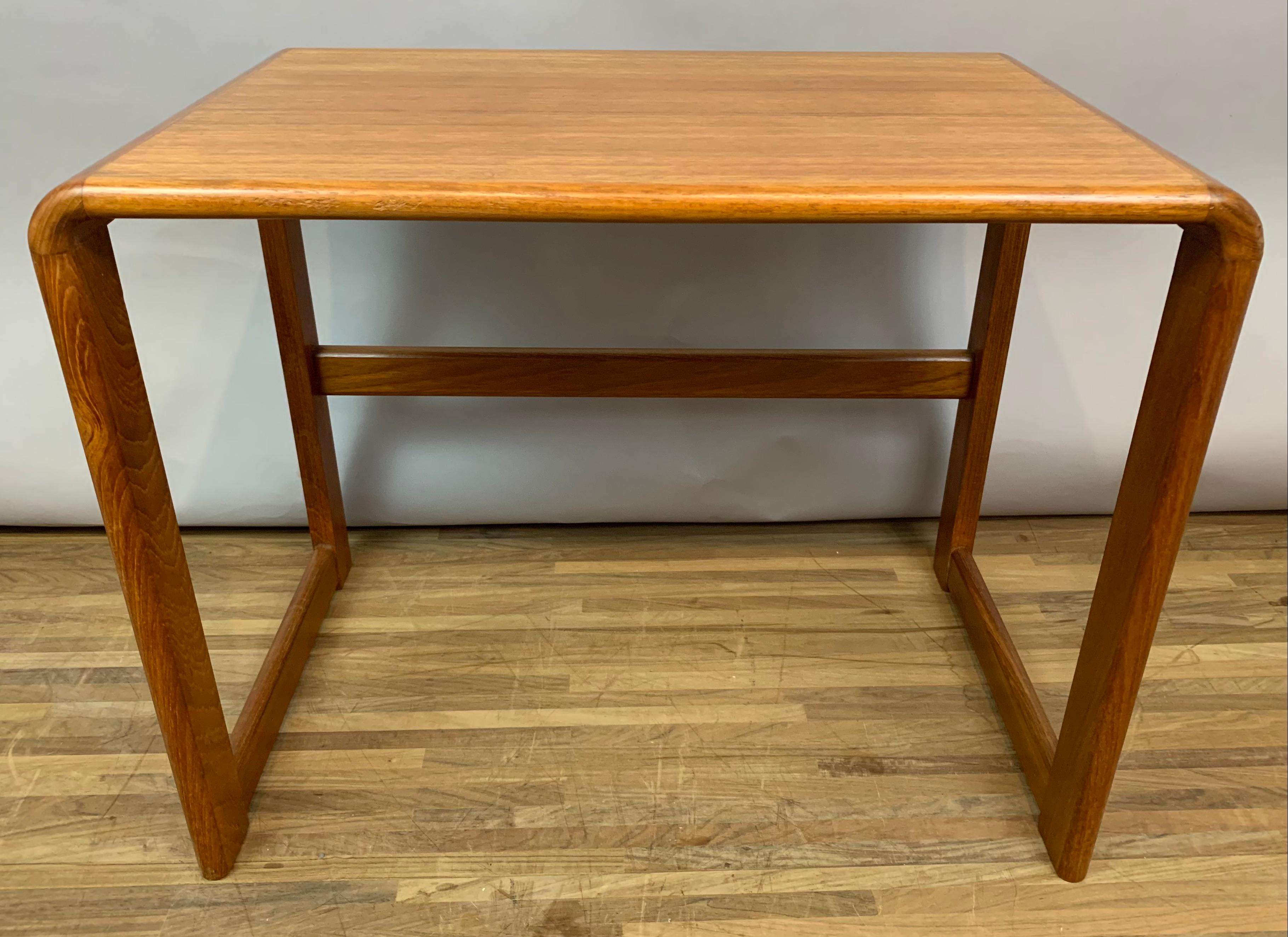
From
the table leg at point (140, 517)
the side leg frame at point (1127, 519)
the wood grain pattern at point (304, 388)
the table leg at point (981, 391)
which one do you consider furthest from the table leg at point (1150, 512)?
the wood grain pattern at point (304, 388)

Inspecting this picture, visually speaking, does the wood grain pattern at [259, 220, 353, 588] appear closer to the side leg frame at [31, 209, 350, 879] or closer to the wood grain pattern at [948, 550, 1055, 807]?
the side leg frame at [31, 209, 350, 879]

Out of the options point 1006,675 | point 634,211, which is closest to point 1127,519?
point 1006,675

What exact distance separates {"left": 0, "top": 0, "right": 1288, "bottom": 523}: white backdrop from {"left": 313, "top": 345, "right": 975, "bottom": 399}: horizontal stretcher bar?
18 centimetres

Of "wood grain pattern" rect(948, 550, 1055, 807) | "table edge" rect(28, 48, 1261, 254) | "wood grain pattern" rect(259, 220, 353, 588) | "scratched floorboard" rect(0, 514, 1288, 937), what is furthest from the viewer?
"wood grain pattern" rect(259, 220, 353, 588)

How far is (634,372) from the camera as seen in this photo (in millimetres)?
1289

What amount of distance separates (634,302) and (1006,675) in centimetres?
70

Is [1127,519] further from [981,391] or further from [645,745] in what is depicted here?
[645,745]

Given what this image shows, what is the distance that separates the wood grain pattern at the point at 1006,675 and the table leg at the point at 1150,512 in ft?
0.15

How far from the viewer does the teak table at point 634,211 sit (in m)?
0.71

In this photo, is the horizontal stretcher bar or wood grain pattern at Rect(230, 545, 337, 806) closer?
wood grain pattern at Rect(230, 545, 337, 806)

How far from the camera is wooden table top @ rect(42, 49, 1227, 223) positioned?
2.33ft

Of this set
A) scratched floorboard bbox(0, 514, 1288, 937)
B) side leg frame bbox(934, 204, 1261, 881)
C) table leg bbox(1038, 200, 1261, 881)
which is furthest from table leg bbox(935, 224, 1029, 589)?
table leg bbox(1038, 200, 1261, 881)

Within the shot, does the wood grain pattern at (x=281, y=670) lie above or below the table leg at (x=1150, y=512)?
below

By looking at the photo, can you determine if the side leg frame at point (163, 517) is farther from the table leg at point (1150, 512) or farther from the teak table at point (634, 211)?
the table leg at point (1150, 512)
